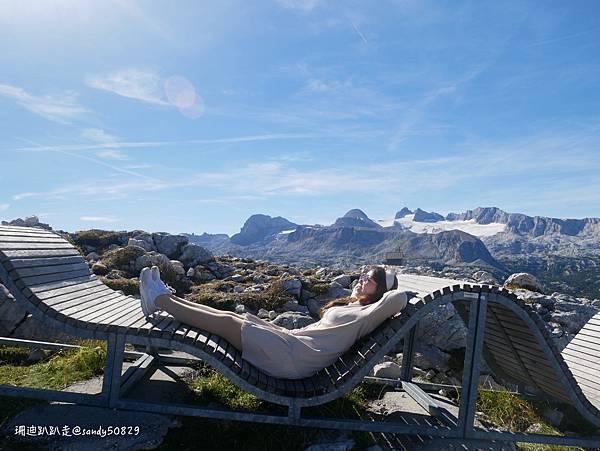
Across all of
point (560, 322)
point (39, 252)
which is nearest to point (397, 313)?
point (39, 252)

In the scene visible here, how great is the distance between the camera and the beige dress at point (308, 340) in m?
4.80

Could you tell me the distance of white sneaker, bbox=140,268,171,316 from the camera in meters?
5.02

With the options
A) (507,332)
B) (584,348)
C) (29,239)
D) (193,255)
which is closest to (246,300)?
(29,239)

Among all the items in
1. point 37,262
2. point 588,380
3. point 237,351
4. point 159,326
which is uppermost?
point 37,262

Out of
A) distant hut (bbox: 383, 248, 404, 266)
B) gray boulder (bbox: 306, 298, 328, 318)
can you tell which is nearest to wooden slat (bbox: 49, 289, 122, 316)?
distant hut (bbox: 383, 248, 404, 266)

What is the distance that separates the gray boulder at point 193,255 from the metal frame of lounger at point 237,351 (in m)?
19.0

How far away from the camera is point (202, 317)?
5.01 metres

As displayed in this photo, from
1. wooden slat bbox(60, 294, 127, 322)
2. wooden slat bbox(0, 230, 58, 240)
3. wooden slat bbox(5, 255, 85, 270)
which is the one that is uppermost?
wooden slat bbox(0, 230, 58, 240)

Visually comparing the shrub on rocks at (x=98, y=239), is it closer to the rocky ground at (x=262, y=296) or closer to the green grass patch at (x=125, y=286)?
the rocky ground at (x=262, y=296)

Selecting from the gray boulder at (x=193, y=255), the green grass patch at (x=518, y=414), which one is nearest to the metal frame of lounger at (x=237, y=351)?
the green grass patch at (x=518, y=414)

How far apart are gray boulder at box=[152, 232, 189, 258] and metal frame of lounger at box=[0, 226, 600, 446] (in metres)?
20.0

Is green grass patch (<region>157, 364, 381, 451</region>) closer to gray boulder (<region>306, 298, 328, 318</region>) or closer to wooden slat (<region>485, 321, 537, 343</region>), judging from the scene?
wooden slat (<region>485, 321, 537, 343</region>)

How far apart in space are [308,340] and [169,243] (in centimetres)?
2210

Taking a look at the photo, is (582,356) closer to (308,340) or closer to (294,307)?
(308,340)
